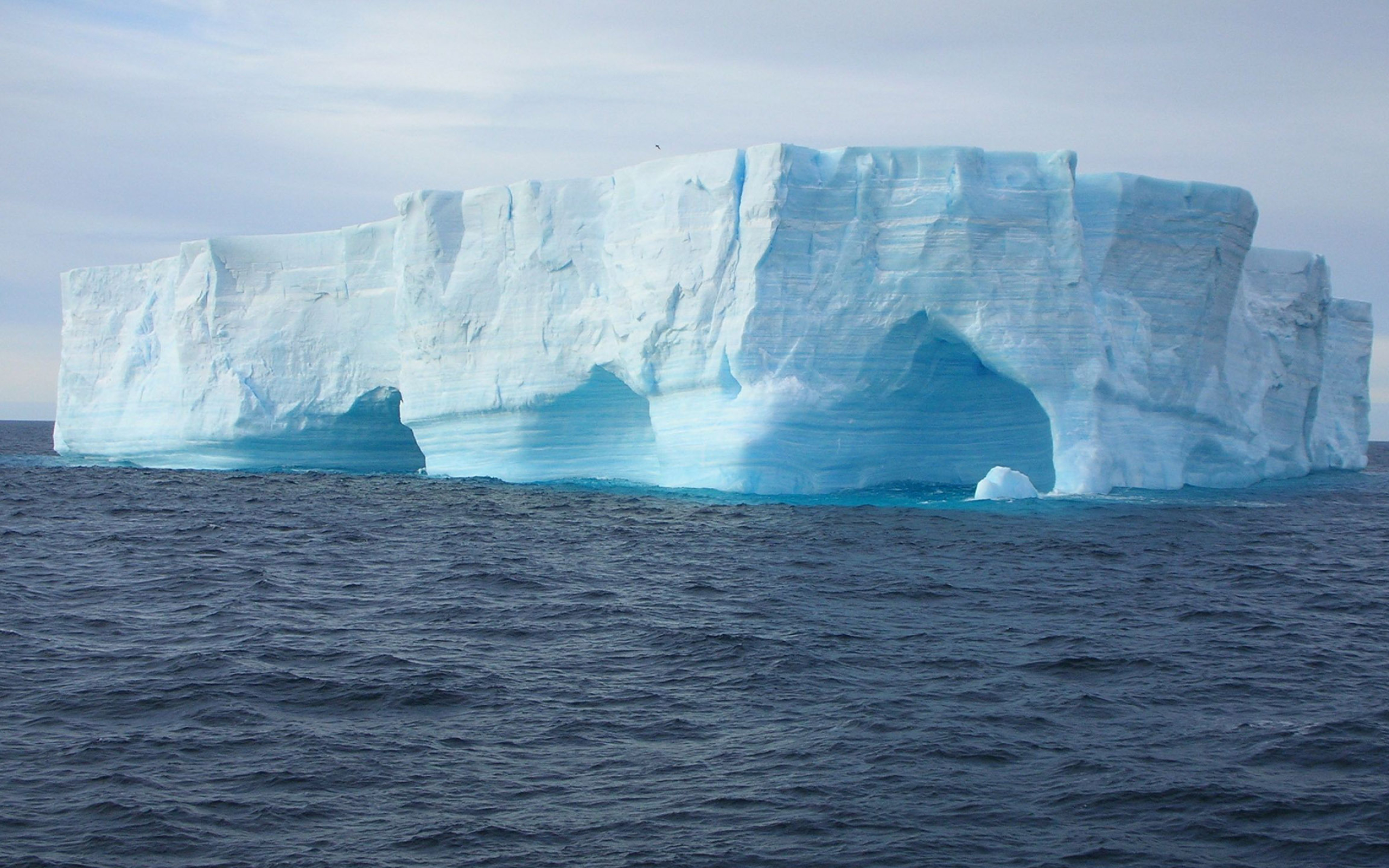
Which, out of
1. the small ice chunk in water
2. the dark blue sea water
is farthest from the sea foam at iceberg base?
the dark blue sea water

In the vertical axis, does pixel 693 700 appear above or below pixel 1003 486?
below

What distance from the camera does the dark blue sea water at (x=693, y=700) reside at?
16.0ft

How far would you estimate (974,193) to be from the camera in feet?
52.4

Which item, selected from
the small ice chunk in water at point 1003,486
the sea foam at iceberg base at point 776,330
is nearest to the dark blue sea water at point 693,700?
the small ice chunk in water at point 1003,486

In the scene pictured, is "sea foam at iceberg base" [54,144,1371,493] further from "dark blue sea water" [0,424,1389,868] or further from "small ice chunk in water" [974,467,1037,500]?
"dark blue sea water" [0,424,1389,868]

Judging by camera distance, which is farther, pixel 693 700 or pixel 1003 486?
pixel 1003 486

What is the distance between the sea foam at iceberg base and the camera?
1600 cm

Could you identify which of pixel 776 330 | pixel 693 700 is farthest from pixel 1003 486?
pixel 693 700

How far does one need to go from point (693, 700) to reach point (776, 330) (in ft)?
32.6

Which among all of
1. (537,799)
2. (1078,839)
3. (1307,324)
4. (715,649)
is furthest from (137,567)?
(1307,324)

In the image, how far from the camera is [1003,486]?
1587cm

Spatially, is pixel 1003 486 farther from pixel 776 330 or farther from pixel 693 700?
pixel 693 700

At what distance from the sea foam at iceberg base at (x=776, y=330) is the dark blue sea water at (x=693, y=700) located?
3912 mm

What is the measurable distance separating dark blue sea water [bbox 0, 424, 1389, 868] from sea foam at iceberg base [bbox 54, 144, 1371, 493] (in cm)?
391
